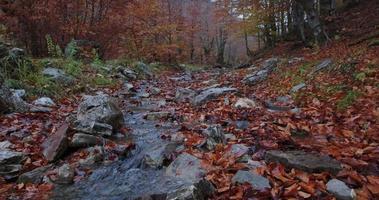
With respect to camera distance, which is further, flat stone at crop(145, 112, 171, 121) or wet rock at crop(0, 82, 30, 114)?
flat stone at crop(145, 112, 171, 121)

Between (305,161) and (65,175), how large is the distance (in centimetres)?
235

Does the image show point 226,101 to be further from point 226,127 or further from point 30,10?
point 30,10

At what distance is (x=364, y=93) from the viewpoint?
5297 millimetres

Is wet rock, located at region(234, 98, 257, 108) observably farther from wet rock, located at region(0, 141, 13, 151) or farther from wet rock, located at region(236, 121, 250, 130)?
wet rock, located at region(0, 141, 13, 151)

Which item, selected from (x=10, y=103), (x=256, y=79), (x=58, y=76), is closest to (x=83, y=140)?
(x=10, y=103)

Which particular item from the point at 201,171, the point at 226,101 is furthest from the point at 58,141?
the point at 226,101

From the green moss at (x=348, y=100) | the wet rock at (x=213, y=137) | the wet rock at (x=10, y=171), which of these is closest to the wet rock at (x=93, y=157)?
the wet rock at (x=10, y=171)

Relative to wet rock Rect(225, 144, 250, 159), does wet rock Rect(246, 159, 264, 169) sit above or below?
below

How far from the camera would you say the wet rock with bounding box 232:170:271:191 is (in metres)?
2.98

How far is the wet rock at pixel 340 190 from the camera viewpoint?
2783mm

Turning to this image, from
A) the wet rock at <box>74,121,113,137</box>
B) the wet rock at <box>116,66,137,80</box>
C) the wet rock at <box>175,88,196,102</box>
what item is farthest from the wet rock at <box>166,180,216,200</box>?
Answer: the wet rock at <box>116,66,137,80</box>

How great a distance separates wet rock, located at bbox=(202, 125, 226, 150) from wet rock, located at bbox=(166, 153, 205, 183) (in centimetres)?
46

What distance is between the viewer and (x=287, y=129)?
458 centimetres

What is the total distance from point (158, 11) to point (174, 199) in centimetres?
1972
